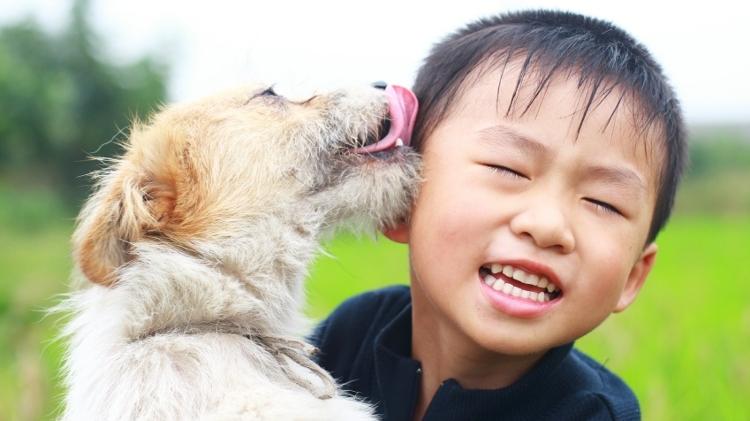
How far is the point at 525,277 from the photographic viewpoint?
2.15 meters

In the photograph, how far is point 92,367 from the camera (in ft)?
7.32

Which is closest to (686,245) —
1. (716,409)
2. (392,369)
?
(716,409)

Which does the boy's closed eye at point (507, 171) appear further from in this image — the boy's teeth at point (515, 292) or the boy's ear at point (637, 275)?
the boy's ear at point (637, 275)

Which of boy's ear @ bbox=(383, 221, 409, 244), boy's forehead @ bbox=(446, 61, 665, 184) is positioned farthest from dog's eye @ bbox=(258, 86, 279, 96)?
boy's forehead @ bbox=(446, 61, 665, 184)

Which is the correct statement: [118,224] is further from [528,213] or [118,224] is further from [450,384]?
[528,213]

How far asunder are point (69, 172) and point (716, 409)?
2161 centimetres

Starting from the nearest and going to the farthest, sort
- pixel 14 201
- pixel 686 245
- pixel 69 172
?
1. pixel 686 245
2. pixel 14 201
3. pixel 69 172

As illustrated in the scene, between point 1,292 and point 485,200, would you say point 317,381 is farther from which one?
point 1,292

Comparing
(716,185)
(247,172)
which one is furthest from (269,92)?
(716,185)

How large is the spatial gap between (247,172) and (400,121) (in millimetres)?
541

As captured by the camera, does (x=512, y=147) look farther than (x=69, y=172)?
No

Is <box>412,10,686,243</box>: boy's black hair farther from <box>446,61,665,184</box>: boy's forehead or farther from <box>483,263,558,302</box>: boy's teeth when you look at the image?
<box>483,263,558,302</box>: boy's teeth

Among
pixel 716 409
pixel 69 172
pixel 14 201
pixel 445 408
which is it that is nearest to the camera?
pixel 445 408

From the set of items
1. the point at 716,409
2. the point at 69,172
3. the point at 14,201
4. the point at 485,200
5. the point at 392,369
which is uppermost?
the point at 485,200
